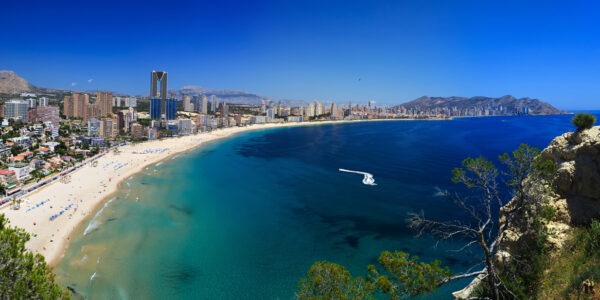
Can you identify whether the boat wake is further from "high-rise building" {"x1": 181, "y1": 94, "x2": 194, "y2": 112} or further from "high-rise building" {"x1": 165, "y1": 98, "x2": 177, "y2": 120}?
"high-rise building" {"x1": 181, "y1": 94, "x2": 194, "y2": 112}

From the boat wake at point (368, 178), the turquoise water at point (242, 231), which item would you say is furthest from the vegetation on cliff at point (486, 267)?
the boat wake at point (368, 178)

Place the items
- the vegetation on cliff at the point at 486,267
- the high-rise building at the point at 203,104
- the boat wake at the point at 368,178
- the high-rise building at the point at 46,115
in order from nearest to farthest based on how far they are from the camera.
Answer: the vegetation on cliff at the point at 486,267 < the boat wake at the point at 368,178 < the high-rise building at the point at 46,115 < the high-rise building at the point at 203,104

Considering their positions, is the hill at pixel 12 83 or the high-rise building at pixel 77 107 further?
the hill at pixel 12 83

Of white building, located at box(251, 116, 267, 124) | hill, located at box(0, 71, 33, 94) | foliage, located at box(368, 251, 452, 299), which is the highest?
hill, located at box(0, 71, 33, 94)

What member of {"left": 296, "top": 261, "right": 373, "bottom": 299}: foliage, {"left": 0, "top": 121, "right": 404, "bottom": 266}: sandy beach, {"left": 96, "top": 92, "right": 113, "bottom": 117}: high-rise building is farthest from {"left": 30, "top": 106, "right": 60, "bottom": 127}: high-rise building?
{"left": 296, "top": 261, "right": 373, "bottom": 299}: foliage

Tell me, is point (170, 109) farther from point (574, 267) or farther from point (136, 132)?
point (574, 267)

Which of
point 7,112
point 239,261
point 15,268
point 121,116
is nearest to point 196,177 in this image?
point 239,261

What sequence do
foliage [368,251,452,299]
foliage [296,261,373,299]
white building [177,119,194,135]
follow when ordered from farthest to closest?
white building [177,119,194,135]
foliage [296,261,373,299]
foliage [368,251,452,299]

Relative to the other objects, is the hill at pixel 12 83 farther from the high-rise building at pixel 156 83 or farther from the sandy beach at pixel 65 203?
the sandy beach at pixel 65 203
